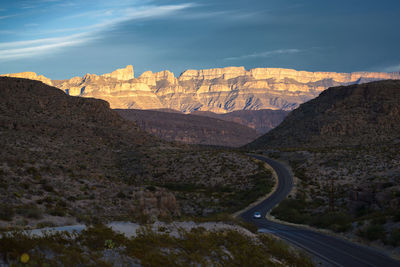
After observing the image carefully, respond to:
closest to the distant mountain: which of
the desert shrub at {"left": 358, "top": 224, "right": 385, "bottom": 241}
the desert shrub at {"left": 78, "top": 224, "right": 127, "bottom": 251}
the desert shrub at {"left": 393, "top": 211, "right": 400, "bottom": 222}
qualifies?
the desert shrub at {"left": 393, "top": 211, "right": 400, "bottom": 222}

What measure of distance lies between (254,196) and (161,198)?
29.2m

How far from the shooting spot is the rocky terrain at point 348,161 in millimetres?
33281

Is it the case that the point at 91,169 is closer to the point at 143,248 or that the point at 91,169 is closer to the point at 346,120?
the point at 143,248

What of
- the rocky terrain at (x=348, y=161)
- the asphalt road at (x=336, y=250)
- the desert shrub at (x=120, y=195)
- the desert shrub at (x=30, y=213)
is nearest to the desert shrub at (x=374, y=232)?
the rocky terrain at (x=348, y=161)

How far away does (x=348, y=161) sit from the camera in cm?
7738

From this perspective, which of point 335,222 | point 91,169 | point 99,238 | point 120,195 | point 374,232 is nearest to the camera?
point 99,238

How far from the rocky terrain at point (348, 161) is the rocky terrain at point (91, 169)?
12.3 m

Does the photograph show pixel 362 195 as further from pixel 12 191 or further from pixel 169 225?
pixel 12 191

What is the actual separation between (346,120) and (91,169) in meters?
106

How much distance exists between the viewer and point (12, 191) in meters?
29.4

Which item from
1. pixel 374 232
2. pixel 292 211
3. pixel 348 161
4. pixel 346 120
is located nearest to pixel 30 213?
pixel 374 232

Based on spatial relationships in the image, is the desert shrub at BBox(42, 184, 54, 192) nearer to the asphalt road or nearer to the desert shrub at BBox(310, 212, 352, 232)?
the asphalt road

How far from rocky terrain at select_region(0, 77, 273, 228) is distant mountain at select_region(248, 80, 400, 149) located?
166 ft

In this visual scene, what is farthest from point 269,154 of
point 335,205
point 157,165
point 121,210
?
point 121,210
